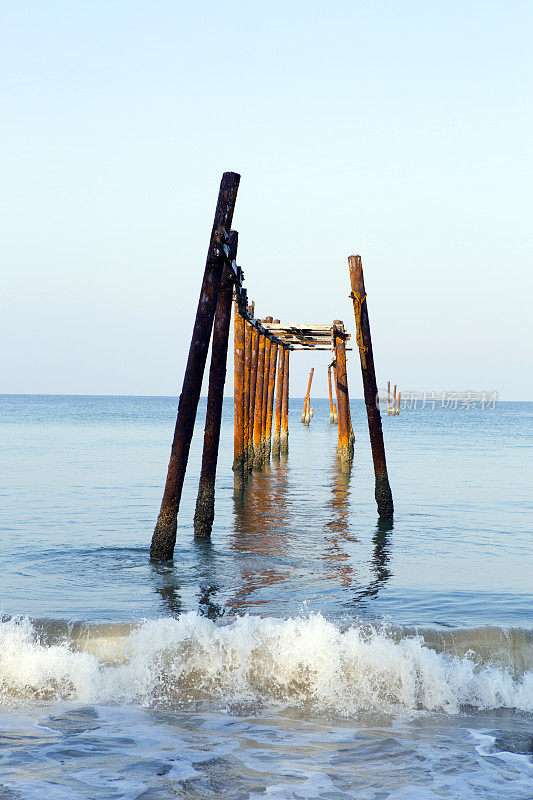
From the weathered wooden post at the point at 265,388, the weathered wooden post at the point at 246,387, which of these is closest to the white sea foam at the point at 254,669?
the weathered wooden post at the point at 246,387

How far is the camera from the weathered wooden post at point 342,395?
20.0 m

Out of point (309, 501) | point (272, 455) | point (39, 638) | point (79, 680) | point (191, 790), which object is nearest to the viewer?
point (191, 790)

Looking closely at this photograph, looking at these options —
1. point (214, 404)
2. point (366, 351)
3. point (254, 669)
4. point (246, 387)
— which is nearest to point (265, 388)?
point (246, 387)

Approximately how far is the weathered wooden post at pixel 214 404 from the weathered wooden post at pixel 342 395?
32.9 ft

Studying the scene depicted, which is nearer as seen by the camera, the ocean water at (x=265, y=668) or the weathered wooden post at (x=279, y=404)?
the ocean water at (x=265, y=668)

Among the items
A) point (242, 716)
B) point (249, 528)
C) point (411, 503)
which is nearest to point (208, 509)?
point (249, 528)

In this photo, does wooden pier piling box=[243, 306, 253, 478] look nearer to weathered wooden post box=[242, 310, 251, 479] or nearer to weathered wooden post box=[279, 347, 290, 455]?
weathered wooden post box=[242, 310, 251, 479]

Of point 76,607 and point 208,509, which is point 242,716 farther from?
point 208,509

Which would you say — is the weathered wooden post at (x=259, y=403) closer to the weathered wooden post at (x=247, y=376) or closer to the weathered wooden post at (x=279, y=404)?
the weathered wooden post at (x=247, y=376)

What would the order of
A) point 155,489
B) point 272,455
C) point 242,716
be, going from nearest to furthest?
point 242,716 < point 155,489 < point 272,455

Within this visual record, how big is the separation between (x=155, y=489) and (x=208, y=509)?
262 inches

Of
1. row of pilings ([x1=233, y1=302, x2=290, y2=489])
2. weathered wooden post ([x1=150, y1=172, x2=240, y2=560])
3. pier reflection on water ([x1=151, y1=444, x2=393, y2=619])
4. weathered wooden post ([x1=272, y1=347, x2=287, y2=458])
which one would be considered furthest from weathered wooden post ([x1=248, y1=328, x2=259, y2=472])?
weathered wooden post ([x1=150, y1=172, x2=240, y2=560])

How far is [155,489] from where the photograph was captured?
16297 mm

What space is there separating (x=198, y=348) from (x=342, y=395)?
42.2ft
